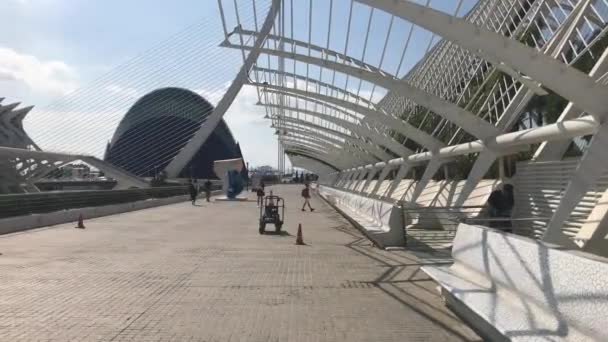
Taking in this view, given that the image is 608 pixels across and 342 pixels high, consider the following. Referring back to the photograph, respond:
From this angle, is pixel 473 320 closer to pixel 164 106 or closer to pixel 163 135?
pixel 163 135

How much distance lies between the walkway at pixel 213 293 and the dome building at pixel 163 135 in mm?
45485

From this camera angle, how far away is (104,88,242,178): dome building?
6019 cm

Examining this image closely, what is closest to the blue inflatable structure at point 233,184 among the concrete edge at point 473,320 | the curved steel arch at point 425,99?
the curved steel arch at point 425,99

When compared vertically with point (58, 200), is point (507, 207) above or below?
above

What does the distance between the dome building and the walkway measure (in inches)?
1791

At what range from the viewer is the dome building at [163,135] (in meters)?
60.2

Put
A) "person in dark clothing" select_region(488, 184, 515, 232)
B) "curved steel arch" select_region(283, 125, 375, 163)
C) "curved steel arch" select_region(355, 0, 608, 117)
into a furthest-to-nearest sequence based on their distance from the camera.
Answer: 1. "curved steel arch" select_region(283, 125, 375, 163)
2. "person in dark clothing" select_region(488, 184, 515, 232)
3. "curved steel arch" select_region(355, 0, 608, 117)

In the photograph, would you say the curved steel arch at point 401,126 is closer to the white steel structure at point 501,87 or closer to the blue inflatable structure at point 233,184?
the white steel structure at point 501,87

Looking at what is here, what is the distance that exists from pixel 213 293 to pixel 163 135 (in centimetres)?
5820

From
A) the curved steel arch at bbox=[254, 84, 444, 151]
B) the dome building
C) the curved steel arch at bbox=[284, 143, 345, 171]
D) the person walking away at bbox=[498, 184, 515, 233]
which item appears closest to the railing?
the curved steel arch at bbox=[254, 84, 444, 151]

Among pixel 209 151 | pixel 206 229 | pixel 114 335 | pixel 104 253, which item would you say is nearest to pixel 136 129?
pixel 209 151

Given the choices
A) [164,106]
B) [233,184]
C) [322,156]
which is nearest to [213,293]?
[233,184]

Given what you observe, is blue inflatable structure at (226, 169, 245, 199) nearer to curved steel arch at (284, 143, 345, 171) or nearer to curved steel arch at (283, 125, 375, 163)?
curved steel arch at (283, 125, 375, 163)

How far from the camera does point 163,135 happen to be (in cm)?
6341
